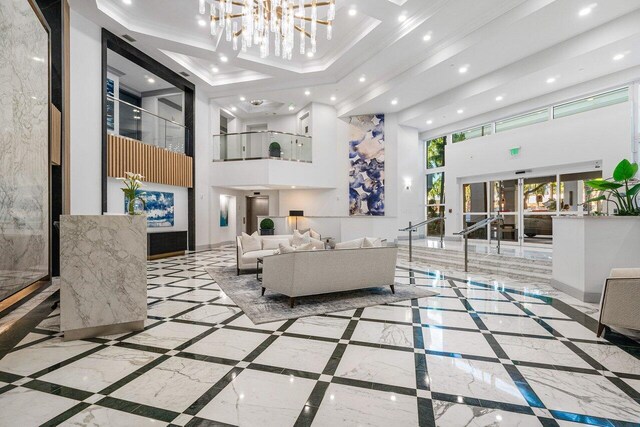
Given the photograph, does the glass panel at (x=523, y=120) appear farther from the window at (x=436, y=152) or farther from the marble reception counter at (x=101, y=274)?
the marble reception counter at (x=101, y=274)

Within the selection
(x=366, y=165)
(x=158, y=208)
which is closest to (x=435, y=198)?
(x=366, y=165)

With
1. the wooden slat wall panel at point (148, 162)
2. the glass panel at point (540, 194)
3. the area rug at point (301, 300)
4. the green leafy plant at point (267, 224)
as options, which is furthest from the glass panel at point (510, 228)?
the wooden slat wall panel at point (148, 162)

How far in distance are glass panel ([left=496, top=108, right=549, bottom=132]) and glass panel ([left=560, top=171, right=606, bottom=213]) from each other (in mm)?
1856

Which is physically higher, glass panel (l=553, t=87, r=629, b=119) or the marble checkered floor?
glass panel (l=553, t=87, r=629, b=119)

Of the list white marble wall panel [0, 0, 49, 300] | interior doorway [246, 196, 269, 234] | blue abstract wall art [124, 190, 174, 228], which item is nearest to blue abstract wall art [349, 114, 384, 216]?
interior doorway [246, 196, 269, 234]

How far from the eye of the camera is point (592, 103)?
8.03 meters

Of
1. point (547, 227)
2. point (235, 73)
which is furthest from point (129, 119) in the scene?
point (547, 227)

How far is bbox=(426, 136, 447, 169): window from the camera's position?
12312mm

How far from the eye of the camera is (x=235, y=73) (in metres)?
10.4

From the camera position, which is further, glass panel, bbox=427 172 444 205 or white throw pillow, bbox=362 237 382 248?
glass panel, bbox=427 172 444 205

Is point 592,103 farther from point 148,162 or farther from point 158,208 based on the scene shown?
point 158,208


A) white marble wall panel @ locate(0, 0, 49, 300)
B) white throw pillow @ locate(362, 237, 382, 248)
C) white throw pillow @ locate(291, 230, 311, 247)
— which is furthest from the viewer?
white throw pillow @ locate(291, 230, 311, 247)

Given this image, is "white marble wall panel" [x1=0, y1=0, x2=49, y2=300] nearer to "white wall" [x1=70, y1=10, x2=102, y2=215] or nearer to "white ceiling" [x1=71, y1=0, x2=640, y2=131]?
"white wall" [x1=70, y1=10, x2=102, y2=215]

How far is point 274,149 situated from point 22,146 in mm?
8148
